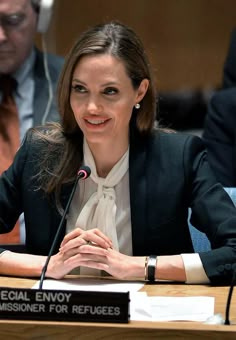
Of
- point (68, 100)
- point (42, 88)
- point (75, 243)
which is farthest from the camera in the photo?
point (42, 88)

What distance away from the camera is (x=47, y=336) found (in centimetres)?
176

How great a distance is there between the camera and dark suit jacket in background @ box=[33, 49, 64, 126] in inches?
135

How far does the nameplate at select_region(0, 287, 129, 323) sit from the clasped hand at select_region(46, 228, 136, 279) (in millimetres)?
427

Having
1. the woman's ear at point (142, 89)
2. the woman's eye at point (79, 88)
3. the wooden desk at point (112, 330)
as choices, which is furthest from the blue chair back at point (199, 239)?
the wooden desk at point (112, 330)

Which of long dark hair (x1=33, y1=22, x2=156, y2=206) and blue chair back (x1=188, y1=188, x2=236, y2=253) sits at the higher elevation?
long dark hair (x1=33, y1=22, x2=156, y2=206)

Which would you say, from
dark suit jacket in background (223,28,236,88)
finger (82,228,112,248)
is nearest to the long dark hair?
finger (82,228,112,248)

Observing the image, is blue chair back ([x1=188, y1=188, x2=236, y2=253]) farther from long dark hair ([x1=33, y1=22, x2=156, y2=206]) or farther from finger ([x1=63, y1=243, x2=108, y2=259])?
finger ([x1=63, y1=243, x2=108, y2=259])

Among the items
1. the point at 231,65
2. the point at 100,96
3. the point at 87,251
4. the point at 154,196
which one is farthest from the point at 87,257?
the point at 231,65

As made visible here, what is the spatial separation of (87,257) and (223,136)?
4.39 feet

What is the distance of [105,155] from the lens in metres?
2.55

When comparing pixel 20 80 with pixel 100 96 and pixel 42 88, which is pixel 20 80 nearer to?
pixel 42 88

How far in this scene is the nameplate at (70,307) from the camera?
1.79 meters

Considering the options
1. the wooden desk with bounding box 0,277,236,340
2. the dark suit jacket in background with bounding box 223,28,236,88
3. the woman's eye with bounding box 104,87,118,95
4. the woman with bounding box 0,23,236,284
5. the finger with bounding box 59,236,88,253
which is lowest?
the wooden desk with bounding box 0,277,236,340

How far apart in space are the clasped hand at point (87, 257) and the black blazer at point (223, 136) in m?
1.18
